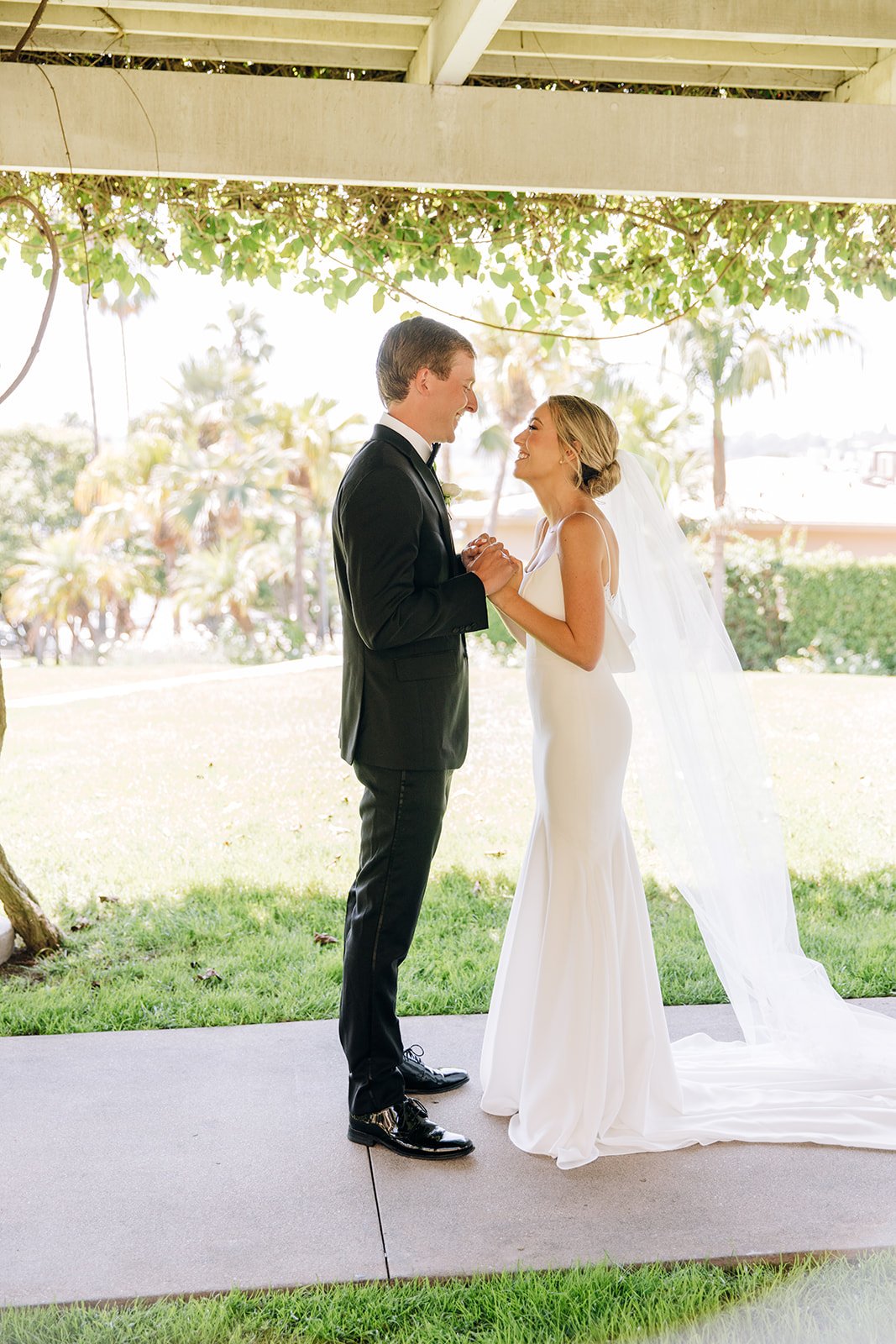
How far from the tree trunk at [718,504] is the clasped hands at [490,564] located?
14914mm

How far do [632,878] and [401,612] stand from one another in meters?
1.05

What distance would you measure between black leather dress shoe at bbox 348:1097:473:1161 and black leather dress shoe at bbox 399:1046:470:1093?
0.25 metres

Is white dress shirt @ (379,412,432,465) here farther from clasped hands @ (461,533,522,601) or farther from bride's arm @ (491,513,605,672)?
bride's arm @ (491,513,605,672)

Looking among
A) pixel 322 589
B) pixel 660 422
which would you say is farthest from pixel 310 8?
pixel 322 589

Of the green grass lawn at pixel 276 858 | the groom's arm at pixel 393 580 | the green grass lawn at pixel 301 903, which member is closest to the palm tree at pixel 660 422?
the green grass lawn at pixel 276 858

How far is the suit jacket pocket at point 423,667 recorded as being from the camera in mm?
3189

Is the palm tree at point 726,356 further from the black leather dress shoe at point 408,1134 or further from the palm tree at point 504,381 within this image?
the black leather dress shoe at point 408,1134

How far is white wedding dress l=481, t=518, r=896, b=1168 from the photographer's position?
10.7 feet

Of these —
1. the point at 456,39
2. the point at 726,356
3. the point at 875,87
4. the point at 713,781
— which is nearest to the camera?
the point at 456,39

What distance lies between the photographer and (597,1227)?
2820 mm

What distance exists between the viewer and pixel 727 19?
150 inches

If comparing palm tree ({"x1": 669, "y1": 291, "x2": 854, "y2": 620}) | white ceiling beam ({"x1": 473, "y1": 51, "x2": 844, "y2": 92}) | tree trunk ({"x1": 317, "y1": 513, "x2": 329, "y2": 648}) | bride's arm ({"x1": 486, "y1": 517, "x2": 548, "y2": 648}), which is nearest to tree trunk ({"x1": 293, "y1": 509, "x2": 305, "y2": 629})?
tree trunk ({"x1": 317, "y1": 513, "x2": 329, "y2": 648})

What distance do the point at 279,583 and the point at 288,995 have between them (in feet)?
78.9

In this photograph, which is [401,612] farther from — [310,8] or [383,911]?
[310,8]
